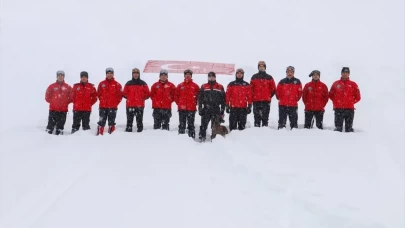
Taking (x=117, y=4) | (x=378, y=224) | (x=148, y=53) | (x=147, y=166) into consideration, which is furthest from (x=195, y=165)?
(x=117, y=4)

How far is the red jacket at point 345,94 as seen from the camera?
957 cm

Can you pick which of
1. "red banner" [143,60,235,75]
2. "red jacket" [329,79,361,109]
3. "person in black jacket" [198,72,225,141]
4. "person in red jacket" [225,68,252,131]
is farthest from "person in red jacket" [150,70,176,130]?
"red banner" [143,60,235,75]

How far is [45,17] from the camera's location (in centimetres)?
1931

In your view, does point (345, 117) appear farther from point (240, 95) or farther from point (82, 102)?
point (82, 102)

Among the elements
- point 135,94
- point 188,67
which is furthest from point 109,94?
point 188,67

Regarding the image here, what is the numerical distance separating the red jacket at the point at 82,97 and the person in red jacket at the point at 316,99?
16.7 ft

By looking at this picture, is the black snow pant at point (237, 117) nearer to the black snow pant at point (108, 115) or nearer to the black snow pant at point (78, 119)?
the black snow pant at point (108, 115)

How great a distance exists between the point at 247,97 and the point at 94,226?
218 inches

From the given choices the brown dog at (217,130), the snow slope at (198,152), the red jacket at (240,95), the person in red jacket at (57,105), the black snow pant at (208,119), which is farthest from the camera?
the person in red jacket at (57,105)

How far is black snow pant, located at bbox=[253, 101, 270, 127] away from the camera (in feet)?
32.9

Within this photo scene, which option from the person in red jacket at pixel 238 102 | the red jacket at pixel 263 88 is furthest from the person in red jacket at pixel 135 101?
the red jacket at pixel 263 88

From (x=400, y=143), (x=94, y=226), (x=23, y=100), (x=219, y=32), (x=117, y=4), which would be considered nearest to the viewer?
(x=94, y=226)

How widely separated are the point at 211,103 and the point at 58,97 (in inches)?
142

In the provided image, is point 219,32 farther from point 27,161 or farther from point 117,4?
point 27,161
